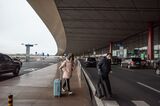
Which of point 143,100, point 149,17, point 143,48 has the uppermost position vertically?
point 149,17

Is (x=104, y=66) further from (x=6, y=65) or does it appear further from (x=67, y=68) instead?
(x=6, y=65)

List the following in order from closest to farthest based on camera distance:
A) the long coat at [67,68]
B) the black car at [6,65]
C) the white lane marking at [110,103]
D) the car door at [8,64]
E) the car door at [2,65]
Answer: the white lane marking at [110,103] → the long coat at [67,68] → the car door at [2,65] → the black car at [6,65] → the car door at [8,64]

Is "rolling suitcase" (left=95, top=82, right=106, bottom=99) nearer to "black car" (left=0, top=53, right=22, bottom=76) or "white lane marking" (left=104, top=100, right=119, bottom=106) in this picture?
"white lane marking" (left=104, top=100, right=119, bottom=106)

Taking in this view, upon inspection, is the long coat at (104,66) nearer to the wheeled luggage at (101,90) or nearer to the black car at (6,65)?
the wheeled luggage at (101,90)

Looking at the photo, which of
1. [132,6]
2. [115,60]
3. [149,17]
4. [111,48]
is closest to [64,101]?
[132,6]

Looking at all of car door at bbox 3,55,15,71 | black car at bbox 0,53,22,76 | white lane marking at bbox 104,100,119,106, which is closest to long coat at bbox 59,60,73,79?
white lane marking at bbox 104,100,119,106

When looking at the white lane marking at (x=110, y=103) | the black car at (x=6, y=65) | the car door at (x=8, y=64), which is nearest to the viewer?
the white lane marking at (x=110, y=103)

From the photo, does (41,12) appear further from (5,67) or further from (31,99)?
(31,99)

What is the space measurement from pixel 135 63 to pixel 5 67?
2360cm

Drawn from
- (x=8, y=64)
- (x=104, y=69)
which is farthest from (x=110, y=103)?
(x=8, y=64)

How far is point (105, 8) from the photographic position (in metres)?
36.9

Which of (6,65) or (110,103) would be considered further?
(6,65)

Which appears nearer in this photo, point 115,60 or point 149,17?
point 149,17

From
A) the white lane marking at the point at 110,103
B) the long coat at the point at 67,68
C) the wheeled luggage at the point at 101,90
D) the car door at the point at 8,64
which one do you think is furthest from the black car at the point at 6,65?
the white lane marking at the point at 110,103
